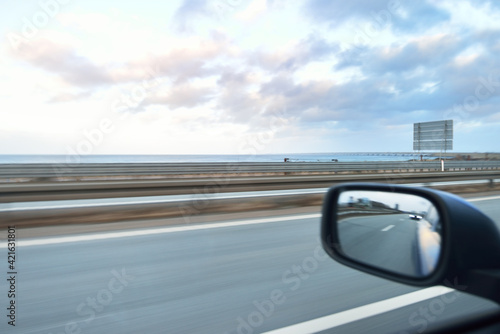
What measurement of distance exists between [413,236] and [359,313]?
134 cm

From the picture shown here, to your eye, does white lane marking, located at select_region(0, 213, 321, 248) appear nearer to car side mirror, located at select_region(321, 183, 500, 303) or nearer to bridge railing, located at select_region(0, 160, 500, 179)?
car side mirror, located at select_region(321, 183, 500, 303)

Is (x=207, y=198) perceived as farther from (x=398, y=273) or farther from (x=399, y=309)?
(x=398, y=273)

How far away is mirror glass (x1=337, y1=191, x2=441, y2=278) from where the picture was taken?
4.72 ft

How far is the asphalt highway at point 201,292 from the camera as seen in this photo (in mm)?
2631

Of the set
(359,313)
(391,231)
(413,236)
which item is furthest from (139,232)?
(413,236)

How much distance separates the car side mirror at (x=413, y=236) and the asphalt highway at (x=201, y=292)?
169mm

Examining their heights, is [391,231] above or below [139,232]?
above

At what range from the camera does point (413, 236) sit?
5.65 feet

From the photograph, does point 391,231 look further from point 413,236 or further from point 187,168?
point 187,168

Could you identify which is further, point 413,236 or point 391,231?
point 391,231

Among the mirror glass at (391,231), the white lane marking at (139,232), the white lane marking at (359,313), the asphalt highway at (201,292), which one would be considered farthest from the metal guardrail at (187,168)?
the mirror glass at (391,231)

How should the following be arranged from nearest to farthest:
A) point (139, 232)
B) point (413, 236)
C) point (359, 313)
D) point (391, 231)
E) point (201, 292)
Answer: point (413, 236)
point (391, 231)
point (359, 313)
point (201, 292)
point (139, 232)

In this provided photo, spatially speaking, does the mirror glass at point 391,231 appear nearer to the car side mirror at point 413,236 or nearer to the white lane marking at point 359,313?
the car side mirror at point 413,236

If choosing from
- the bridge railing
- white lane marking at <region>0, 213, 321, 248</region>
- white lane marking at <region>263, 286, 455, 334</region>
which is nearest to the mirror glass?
white lane marking at <region>263, 286, 455, 334</region>
